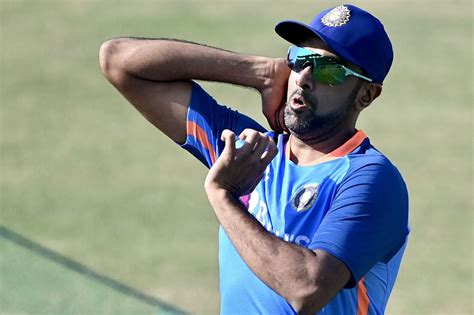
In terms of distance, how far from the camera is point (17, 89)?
1069 cm

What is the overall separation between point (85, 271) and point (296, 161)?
12.9 feet

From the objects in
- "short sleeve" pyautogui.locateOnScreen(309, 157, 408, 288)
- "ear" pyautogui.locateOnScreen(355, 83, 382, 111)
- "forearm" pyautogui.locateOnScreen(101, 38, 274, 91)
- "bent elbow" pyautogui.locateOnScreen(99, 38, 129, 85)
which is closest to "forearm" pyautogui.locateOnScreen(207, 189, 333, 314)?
"short sleeve" pyautogui.locateOnScreen(309, 157, 408, 288)

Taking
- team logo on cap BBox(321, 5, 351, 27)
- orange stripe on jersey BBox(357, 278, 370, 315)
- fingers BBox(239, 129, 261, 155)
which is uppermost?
team logo on cap BBox(321, 5, 351, 27)

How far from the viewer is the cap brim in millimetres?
3930

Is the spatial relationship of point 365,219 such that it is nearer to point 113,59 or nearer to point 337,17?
point 337,17

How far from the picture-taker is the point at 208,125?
14.3 ft

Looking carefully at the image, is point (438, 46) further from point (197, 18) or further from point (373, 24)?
point (373, 24)

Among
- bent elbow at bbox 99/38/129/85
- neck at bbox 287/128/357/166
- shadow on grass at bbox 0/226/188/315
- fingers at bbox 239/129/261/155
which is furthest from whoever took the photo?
shadow on grass at bbox 0/226/188/315

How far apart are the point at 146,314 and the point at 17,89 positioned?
13.9 ft

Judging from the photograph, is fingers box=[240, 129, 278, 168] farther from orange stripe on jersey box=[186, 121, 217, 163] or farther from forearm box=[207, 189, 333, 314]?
orange stripe on jersey box=[186, 121, 217, 163]

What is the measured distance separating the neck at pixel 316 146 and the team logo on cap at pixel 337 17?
42cm

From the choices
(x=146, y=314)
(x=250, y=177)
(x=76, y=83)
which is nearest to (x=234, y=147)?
(x=250, y=177)

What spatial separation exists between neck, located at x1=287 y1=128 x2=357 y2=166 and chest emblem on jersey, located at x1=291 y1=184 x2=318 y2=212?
0.64ft

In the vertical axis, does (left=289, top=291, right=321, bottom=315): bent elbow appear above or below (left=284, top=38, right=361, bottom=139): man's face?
below
